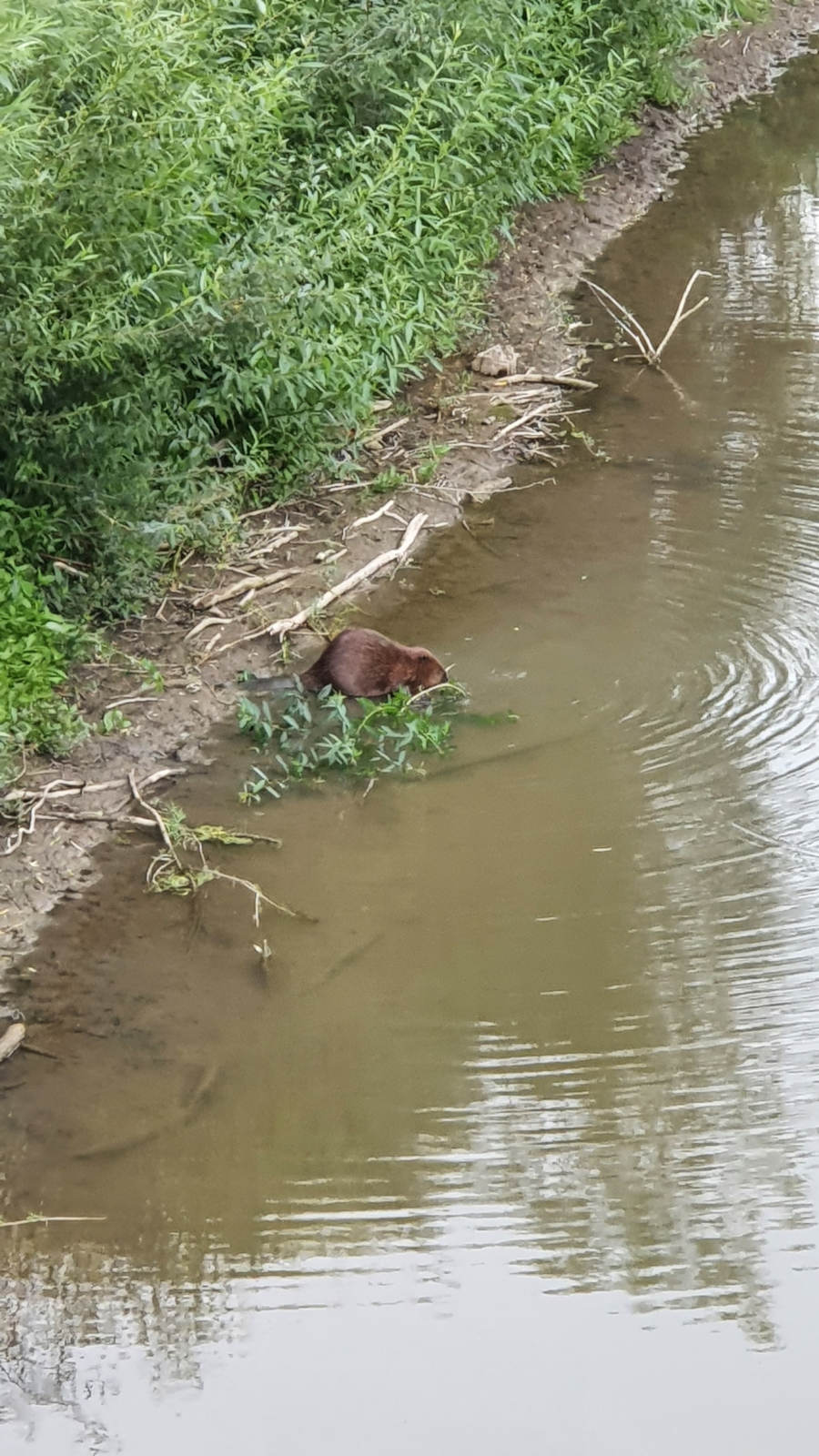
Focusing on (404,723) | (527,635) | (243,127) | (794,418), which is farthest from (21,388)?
(794,418)

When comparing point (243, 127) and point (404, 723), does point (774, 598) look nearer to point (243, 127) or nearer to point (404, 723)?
point (404, 723)

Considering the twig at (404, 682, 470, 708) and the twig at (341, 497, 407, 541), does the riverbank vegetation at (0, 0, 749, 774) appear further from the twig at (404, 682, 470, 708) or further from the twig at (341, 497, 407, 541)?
the twig at (404, 682, 470, 708)

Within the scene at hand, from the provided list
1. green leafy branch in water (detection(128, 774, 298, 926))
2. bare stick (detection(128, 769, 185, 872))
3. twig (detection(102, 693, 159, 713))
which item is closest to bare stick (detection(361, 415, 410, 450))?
twig (detection(102, 693, 159, 713))

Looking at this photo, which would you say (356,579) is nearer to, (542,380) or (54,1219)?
(542,380)

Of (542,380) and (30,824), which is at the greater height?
(30,824)

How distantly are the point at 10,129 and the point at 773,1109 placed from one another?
11.8 feet

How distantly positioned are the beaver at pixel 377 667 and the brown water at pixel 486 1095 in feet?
A: 0.77

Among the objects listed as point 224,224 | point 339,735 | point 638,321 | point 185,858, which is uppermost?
point 224,224

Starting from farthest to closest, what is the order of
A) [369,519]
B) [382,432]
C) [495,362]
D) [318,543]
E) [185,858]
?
[495,362] < [382,432] < [369,519] < [318,543] < [185,858]

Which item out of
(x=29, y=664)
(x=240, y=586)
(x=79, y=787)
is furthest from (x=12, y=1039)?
(x=240, y=586)

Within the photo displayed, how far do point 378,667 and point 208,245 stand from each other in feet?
5.76

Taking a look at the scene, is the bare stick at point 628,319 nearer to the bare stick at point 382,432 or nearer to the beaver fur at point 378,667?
the bare stick at point 382,432

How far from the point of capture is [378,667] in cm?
595

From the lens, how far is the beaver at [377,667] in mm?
5945
